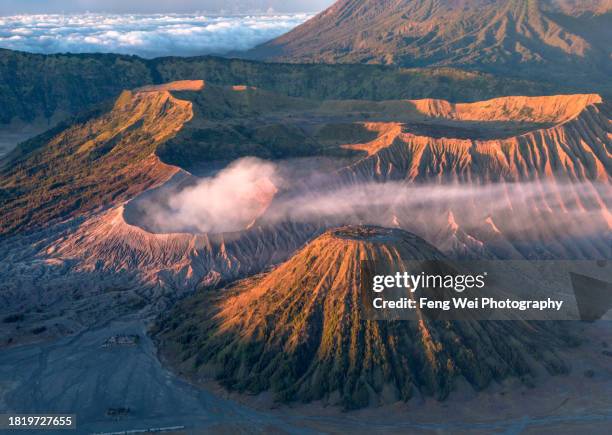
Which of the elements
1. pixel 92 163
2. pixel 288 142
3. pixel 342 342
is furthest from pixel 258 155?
pixel 342 342

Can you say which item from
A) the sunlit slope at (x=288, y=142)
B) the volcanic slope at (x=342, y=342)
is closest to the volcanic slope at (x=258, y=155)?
the sunlit slope at (x=288, y=142)

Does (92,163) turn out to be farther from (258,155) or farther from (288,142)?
(288,142)

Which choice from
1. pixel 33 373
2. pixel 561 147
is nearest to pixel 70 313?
pixel 33 373

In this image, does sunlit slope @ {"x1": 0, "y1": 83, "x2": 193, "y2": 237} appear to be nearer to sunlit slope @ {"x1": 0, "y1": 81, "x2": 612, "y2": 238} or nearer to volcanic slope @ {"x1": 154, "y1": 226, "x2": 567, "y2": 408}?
sunlit slope @ {"x1": 0, "y1": 81, "x2": 612, "y2": 238}

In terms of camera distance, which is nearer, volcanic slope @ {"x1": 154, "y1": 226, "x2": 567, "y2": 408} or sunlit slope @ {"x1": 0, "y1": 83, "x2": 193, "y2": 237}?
volcanic slope @ {"x1": 154, "y1": 226, "x2": 567, "y2": 408}

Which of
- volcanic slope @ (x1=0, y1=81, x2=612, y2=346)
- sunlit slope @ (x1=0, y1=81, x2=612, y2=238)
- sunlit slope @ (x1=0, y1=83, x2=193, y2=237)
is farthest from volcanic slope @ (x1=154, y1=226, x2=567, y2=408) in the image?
sunlit slope @ (x1=0, y1=83, x2=193, y2=237)

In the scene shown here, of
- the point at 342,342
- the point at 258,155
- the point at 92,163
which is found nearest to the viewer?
the point at 342,342

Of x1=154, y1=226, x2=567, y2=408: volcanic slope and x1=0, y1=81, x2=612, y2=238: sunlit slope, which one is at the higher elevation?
x1=0, y1=81, x2=612, y2=238: sunlit slope

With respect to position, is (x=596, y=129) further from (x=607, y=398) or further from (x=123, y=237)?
(x=123, y=237)

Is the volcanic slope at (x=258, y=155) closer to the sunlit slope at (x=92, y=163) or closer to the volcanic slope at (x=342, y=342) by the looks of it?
the sunlit slope at (x=92, y=163)

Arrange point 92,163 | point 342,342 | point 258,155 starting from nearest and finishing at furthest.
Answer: point 342,342, point 258,155, point 92,163
